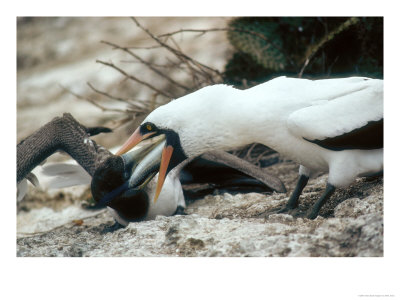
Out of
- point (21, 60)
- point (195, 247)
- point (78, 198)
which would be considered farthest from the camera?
point (21, 60)

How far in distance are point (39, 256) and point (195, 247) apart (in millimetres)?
1062

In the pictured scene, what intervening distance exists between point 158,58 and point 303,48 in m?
2.96

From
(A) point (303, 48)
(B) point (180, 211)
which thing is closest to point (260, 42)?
(A) point (303, 48)

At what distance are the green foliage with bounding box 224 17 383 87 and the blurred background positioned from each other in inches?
0.4

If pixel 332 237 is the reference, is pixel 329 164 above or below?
above

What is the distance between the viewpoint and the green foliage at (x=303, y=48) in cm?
507

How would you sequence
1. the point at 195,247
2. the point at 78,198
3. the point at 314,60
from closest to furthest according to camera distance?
the point at 195,247
the point at 314,60
the point at 78,198

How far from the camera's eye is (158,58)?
27.6 feet

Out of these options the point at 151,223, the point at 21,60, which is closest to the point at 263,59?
the point at 151,223

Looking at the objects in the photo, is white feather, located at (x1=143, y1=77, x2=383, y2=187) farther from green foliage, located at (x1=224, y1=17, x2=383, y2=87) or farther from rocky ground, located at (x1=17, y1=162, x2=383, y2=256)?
green foliage, located at (x1=224, y1=17, x2=383, y2=87)

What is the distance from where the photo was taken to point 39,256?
375 cm

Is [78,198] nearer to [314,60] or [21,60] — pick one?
[314,60]

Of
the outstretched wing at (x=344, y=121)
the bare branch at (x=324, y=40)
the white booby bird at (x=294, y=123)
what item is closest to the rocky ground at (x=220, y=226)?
the white booby bird at (x=294, y=123)

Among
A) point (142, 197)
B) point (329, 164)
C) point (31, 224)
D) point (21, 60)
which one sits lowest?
point (31, 224)
